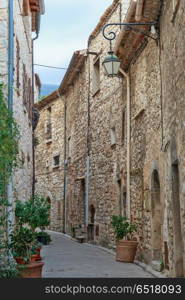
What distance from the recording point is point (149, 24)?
8805mm

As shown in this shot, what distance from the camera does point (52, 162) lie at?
79.3ft

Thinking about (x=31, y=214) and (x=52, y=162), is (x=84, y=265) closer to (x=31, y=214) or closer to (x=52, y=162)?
(x=31, y=214)

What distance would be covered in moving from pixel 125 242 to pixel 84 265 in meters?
1.06

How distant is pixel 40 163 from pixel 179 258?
63.3ft

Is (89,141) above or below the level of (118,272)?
above

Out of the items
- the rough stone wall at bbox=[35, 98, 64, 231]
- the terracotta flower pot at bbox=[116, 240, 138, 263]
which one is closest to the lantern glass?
the terracotta flower pot at bbox=[116, 240, 138, 263]

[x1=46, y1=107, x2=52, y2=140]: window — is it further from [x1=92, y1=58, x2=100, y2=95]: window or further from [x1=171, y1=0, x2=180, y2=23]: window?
[x1=171, y1=0, x2=180, y2=23]: window

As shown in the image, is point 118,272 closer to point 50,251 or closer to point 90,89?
point 50,251

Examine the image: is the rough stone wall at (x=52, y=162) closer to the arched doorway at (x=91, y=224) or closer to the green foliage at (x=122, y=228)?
the arched doorway at (x=91, y=224)

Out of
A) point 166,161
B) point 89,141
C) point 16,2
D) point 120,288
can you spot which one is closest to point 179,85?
point 166,161

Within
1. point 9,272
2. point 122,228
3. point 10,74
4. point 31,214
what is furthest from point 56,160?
point 9,272

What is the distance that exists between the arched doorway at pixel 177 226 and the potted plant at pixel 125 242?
3377 mm

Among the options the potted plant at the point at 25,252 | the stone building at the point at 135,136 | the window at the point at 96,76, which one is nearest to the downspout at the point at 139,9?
the stone building at the point at 135,136

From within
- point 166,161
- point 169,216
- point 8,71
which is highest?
point 8,71
